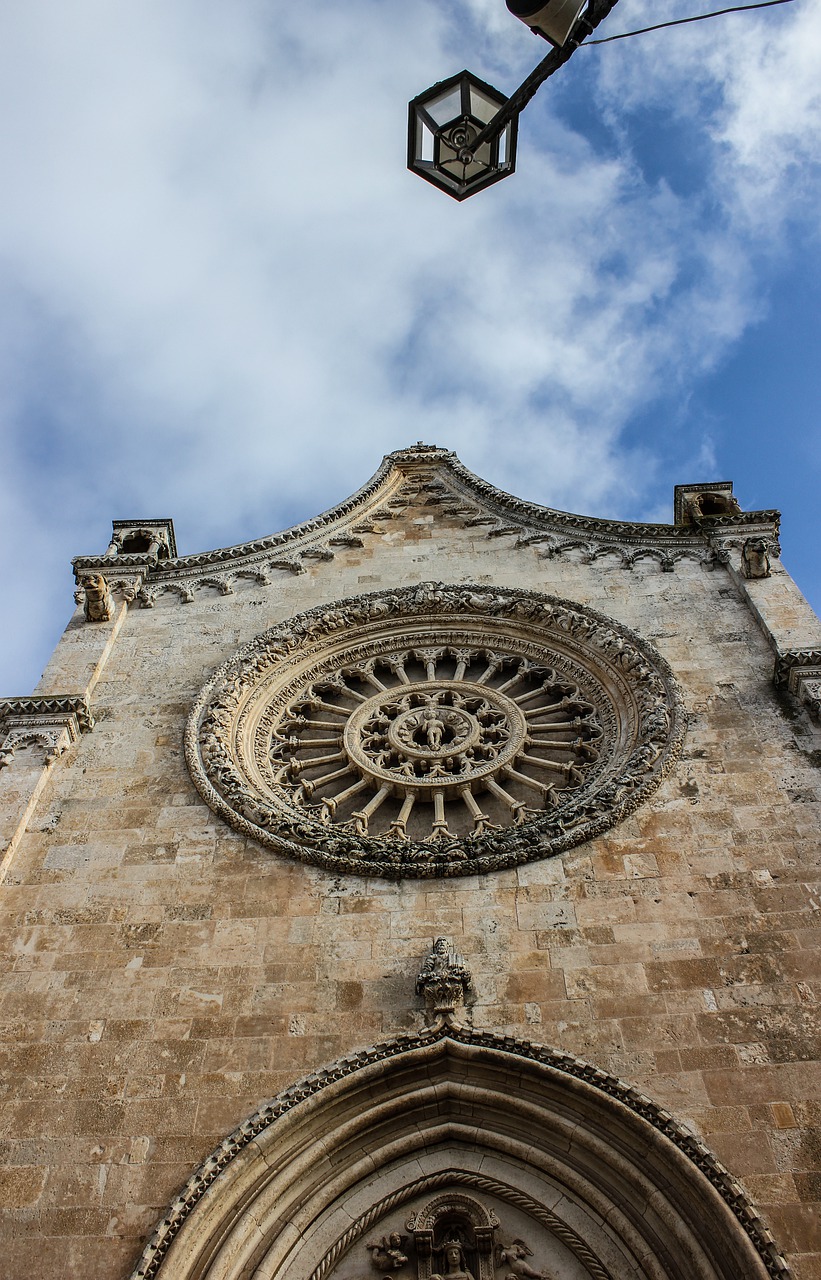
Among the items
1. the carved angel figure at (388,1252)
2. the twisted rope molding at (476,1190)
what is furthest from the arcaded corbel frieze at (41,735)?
the carved angel figure at (388,1252)

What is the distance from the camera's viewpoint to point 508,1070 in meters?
8.59

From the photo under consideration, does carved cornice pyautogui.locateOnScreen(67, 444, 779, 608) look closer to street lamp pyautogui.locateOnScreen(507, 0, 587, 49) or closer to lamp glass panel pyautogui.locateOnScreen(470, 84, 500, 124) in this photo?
lamp glass panel pyautogui.locateOnScreen(470, 84, 500, 124)

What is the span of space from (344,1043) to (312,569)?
808 cm

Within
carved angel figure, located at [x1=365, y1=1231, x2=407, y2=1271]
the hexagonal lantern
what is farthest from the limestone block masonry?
the hexagonal lantern

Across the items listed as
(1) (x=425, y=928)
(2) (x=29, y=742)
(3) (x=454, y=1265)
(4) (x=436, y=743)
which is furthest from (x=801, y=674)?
(2) (x=29, y=742)

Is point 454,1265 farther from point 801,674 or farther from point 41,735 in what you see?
point 41,735

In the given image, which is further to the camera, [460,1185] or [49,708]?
[49,708]

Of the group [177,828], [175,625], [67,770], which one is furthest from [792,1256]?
[175,625]

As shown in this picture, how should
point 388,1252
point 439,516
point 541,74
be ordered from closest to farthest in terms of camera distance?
1. point 541,74
2. point 388,1252
3. point 439,516

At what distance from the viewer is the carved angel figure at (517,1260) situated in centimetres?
771

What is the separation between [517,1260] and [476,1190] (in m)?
0.63

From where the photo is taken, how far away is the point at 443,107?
24.9 feet

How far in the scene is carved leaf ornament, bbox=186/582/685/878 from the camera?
10797 mm

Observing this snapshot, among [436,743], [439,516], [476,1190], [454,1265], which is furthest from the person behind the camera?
[439,516]
